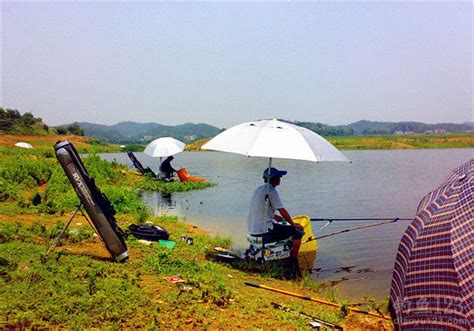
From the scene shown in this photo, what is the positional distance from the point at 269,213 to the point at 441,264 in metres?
4.52

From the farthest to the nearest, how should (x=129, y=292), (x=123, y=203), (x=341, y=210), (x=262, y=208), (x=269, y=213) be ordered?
(x=341, y=210) → (x=123, y=203) → (x=269, y=213) → (x=262, y=208) → (x=129, y=292)

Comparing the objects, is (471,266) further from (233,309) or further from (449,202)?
(233,309)

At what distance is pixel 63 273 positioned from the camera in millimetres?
5449

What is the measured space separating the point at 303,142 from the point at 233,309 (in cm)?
326

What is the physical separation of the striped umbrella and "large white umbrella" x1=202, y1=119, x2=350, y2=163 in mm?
2986

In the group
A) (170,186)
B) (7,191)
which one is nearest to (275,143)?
(7,191)

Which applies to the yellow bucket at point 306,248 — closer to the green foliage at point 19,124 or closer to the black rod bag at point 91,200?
the black rod bag at point 91,200

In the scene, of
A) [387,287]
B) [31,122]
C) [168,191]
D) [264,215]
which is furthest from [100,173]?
[31,122]

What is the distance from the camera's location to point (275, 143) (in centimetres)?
702

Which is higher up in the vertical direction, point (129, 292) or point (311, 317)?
point (129, 292)

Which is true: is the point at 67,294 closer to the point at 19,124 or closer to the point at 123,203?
the point at 123,203

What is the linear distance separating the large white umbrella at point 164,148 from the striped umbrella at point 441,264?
18.1 m

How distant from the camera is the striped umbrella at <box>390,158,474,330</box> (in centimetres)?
327

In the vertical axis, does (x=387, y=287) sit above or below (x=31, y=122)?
below
